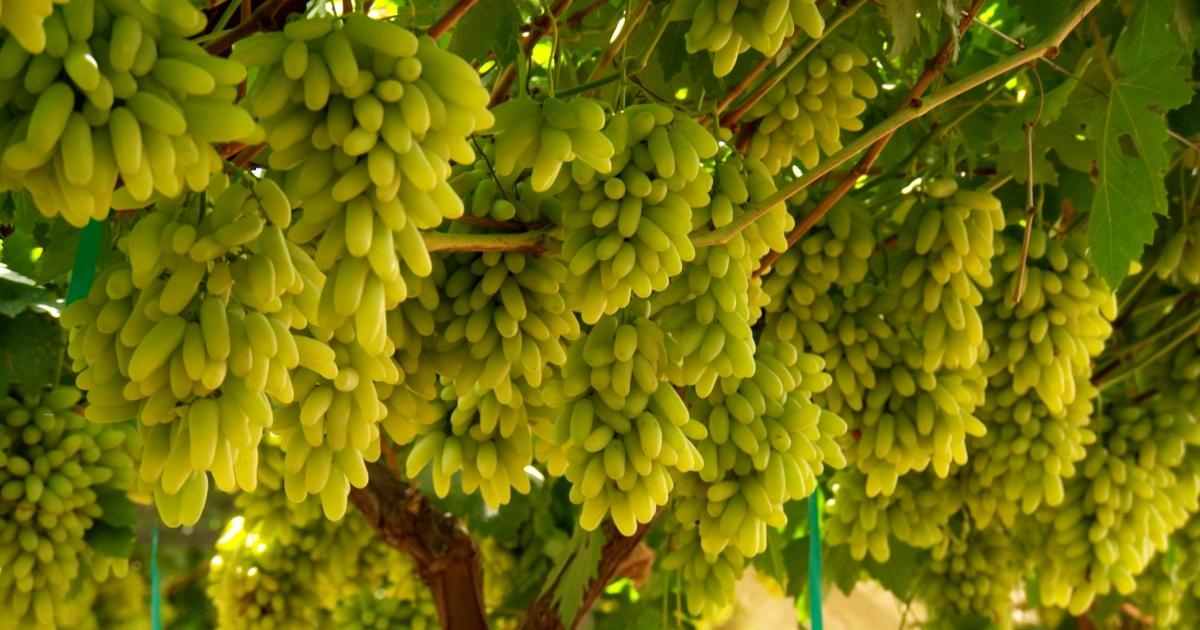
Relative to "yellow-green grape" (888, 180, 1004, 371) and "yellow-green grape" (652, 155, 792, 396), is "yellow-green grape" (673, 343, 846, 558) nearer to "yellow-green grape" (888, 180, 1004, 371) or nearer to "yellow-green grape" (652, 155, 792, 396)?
"yellow-green grape" (652, 155, 792, 396)

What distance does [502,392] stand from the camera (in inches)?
34.1

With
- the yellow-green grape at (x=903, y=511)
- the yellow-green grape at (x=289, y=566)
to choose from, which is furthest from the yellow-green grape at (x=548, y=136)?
the yellow-green grape at (x=289, y=566)

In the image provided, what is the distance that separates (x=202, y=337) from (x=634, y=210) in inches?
11.4

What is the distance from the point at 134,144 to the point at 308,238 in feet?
0.40

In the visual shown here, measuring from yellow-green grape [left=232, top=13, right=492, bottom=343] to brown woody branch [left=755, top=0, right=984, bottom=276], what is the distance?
45cm

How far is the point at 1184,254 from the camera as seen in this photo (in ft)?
4.69

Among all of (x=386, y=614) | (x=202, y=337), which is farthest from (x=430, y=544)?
(x=202, y=337)

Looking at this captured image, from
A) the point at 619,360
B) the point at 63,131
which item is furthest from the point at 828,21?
the point at 63,131

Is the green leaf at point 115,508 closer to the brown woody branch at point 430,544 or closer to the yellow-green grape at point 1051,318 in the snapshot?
the brown woody branch at point 430,544

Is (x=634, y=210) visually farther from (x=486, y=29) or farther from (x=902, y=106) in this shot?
(x=902, y=106)

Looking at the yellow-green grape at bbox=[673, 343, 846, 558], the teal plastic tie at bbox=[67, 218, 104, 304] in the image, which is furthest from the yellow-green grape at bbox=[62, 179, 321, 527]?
the yellow-green grape at bbox=[673, 343, 846, 558]

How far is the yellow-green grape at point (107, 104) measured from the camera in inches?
21.6

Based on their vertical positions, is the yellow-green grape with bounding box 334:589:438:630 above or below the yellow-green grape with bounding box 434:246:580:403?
below

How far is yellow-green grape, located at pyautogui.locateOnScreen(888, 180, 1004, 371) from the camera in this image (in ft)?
3.76
